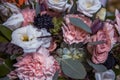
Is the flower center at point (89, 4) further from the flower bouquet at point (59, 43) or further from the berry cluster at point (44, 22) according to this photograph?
the berry cluster at point (44, 22)

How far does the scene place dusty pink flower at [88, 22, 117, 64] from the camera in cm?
86

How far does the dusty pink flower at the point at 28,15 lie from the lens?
894 mm

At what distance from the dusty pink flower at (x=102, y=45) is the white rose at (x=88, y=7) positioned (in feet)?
0.20

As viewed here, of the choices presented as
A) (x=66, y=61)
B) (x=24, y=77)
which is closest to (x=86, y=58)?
(x=66, y=61)

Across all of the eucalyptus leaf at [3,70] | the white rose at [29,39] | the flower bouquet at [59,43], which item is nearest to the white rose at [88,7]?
the flower bouquet at [59,43]

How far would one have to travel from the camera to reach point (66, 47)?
0.87m

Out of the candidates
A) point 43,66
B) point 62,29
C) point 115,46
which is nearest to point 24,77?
point 43,66

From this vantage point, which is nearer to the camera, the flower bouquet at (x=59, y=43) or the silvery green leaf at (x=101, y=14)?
the flower bouquet at (x=59, y=43)

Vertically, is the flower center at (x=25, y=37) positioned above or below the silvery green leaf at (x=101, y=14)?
below

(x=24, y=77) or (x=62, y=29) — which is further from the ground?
(x=62, y=29)

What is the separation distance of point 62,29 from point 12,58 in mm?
149

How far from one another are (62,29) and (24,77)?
0.51 ft

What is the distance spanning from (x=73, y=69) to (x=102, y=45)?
99 millimetres

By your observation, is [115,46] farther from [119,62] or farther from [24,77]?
[24,77]
